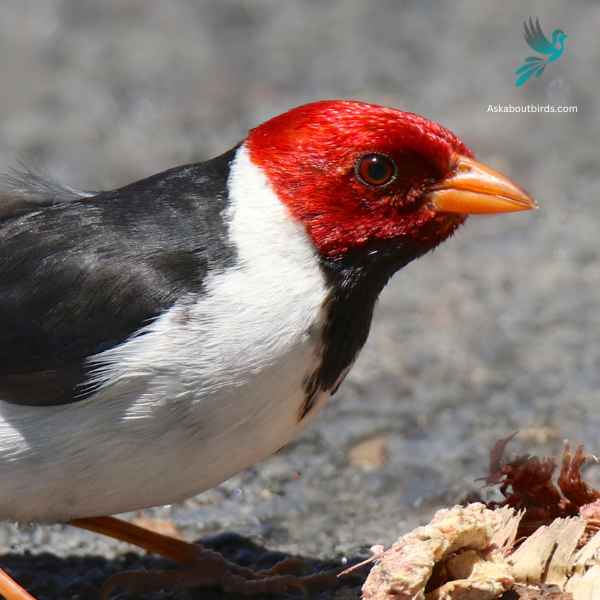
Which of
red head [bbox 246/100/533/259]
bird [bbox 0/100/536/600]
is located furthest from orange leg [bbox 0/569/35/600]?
red head [bbox 246/100/533/259]

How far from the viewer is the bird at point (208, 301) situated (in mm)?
3547

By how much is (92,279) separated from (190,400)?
0.50 meters

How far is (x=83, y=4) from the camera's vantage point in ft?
28.6

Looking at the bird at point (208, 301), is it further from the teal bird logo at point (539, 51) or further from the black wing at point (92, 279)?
the teal bird logo at point (539, 51)

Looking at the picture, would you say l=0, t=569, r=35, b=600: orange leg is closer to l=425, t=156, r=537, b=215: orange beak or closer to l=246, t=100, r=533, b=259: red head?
l=246, t=100, r=533, b=259: red head

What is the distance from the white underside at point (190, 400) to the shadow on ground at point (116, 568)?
0.70 meters

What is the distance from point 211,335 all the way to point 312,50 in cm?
508

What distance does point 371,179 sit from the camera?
3756mm

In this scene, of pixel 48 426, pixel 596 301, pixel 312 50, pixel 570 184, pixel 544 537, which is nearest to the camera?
pixel 544 537

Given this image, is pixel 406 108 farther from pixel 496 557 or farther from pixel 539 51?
pixel 496 557

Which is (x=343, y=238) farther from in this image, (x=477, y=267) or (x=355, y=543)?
(x=477, y=267)

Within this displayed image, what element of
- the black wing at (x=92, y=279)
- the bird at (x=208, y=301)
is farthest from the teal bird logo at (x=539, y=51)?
the black wing at (x=92, y=279)

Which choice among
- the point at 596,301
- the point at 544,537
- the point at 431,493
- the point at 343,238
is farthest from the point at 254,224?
the point at 596,301

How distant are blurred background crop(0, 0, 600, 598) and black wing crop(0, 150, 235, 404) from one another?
108cm
